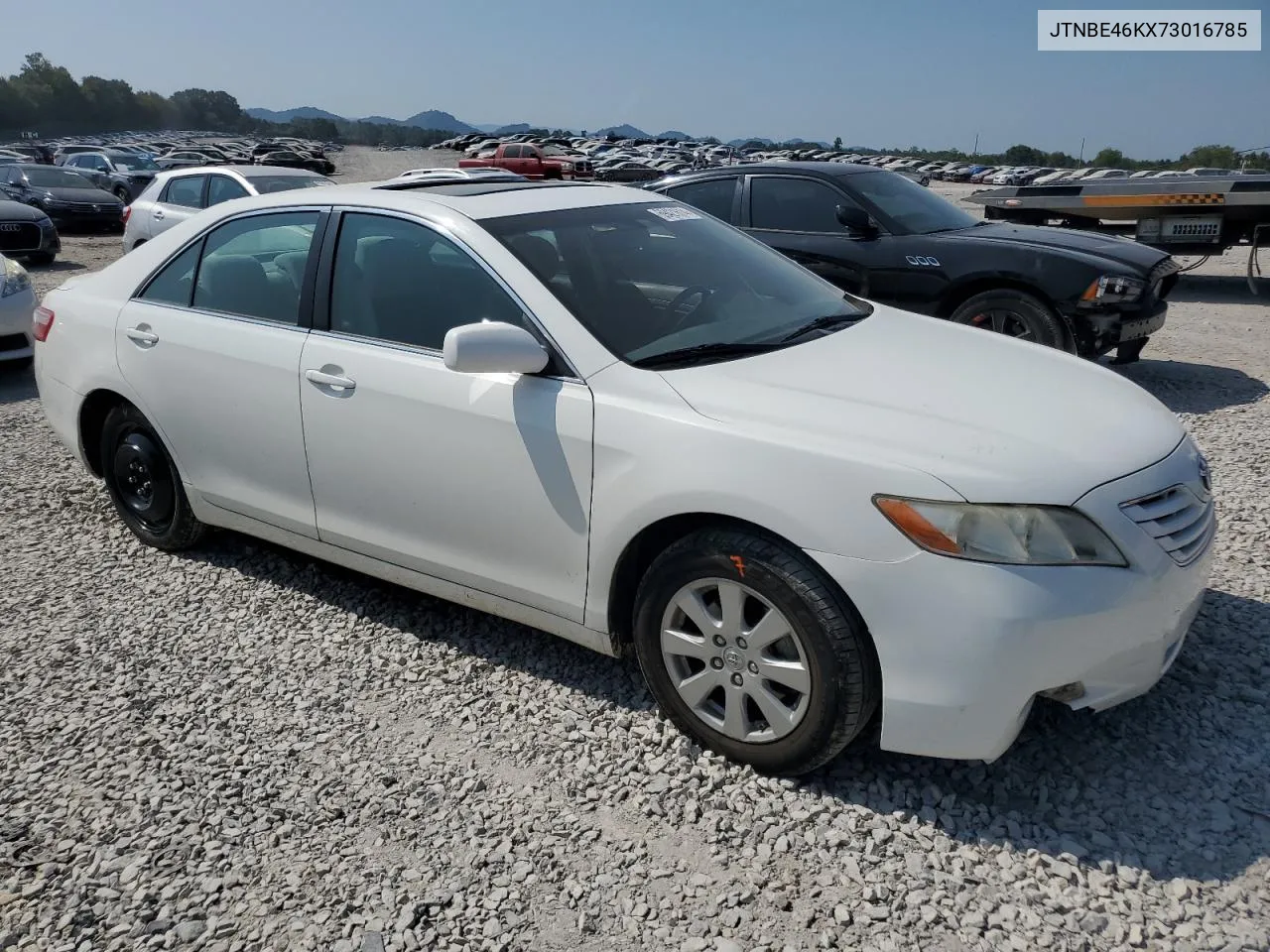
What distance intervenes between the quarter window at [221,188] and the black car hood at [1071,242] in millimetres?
7888

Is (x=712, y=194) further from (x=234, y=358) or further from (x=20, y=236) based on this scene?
(x=20, y=236)

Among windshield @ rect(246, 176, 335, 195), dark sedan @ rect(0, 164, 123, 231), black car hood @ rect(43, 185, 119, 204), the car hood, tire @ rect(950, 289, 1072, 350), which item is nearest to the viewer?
the car hood

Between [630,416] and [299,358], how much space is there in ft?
4.77

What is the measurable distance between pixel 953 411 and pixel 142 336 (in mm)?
Answer: 3333

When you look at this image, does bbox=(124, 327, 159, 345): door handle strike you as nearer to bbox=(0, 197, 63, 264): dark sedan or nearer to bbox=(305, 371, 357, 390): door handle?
bbox=(305, 371, 357, 390): door handle

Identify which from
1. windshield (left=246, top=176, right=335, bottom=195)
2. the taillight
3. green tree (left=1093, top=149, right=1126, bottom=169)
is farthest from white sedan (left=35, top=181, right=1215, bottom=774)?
green tree (left=1093, top=149, right=1126, bottom=169)

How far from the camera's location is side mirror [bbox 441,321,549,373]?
9.53 ft

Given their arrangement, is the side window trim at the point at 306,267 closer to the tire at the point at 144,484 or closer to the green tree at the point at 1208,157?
the tire at the point at 144,484

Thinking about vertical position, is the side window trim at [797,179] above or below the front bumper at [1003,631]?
above

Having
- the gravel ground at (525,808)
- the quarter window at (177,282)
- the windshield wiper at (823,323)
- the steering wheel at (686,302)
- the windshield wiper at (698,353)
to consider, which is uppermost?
the quarter window at (177,282)

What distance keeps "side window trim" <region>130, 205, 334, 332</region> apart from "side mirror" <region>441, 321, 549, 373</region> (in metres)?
0.99

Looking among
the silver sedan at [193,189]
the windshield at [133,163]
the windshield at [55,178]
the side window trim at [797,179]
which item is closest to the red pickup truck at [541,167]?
the windshield at [133,163]

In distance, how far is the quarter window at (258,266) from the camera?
147 inches

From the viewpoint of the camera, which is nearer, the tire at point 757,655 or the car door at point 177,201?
the tire at point 757,655
